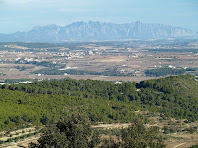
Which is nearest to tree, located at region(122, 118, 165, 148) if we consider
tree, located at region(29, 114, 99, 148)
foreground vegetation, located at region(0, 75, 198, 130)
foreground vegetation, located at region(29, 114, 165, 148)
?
foreground vegetation, located at region(29, 114, 165, 148)

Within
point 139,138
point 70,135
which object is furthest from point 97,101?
point 139,138

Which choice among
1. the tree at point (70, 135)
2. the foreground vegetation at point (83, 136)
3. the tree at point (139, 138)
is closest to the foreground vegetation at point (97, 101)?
the tree at point (70, 135)

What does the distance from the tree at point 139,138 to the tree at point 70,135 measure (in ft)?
9.93

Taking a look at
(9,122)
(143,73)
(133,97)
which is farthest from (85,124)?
(143,73)

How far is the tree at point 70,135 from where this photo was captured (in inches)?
893

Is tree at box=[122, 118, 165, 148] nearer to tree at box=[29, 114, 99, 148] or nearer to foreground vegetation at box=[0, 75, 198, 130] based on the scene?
tree at box=[29, 114, 99, 148]

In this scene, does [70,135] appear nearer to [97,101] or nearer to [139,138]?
[139,138]

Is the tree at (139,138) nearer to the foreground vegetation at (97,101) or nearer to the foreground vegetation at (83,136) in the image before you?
the foreground vegetation at (83,136)

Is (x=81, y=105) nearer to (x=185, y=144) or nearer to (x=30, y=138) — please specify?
(x=30, y=138)

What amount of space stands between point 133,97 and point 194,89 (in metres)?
14.3

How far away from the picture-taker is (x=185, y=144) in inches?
1193

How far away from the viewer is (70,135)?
2367cm

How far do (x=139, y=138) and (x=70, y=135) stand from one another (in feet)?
17.3

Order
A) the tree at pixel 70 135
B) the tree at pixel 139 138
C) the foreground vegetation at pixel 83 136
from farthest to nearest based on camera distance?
1. the tree at pixel 70 135
2. the foreground vegetation at pixel 83 136
3. the tree at pixel 139 138
